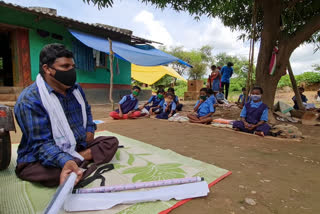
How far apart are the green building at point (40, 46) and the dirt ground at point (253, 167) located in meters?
4.18

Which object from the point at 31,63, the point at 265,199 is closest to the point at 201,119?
the point at 265,199

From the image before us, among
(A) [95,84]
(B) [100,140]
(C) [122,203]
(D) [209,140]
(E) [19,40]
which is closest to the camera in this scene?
(C) [122,203]

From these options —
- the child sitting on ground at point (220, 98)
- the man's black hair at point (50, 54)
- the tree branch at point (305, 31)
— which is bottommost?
the child sitting on ground at point (220, 98)

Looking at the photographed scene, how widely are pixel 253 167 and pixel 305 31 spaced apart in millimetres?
3342

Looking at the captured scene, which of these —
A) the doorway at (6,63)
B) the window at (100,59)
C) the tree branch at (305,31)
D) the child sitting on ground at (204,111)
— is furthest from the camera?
the window at (100,59)

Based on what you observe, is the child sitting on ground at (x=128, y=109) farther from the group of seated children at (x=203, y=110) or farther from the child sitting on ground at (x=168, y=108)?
the child sitting on ground at (x=168, y=108)

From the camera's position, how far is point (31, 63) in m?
6.61

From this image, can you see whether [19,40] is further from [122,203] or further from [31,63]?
[122,203]

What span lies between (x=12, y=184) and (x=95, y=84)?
6911mm

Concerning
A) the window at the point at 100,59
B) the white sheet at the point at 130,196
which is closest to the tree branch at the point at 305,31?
the white sheet at the point at 130,196

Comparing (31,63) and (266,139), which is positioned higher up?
(31,63)

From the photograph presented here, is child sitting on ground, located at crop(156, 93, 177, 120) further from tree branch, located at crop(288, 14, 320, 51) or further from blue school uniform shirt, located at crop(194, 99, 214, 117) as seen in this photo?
tree branch, located at crop(288, 14, 320, 51)

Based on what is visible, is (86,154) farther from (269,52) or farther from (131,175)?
(269,52)

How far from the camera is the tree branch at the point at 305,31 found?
391 cm
